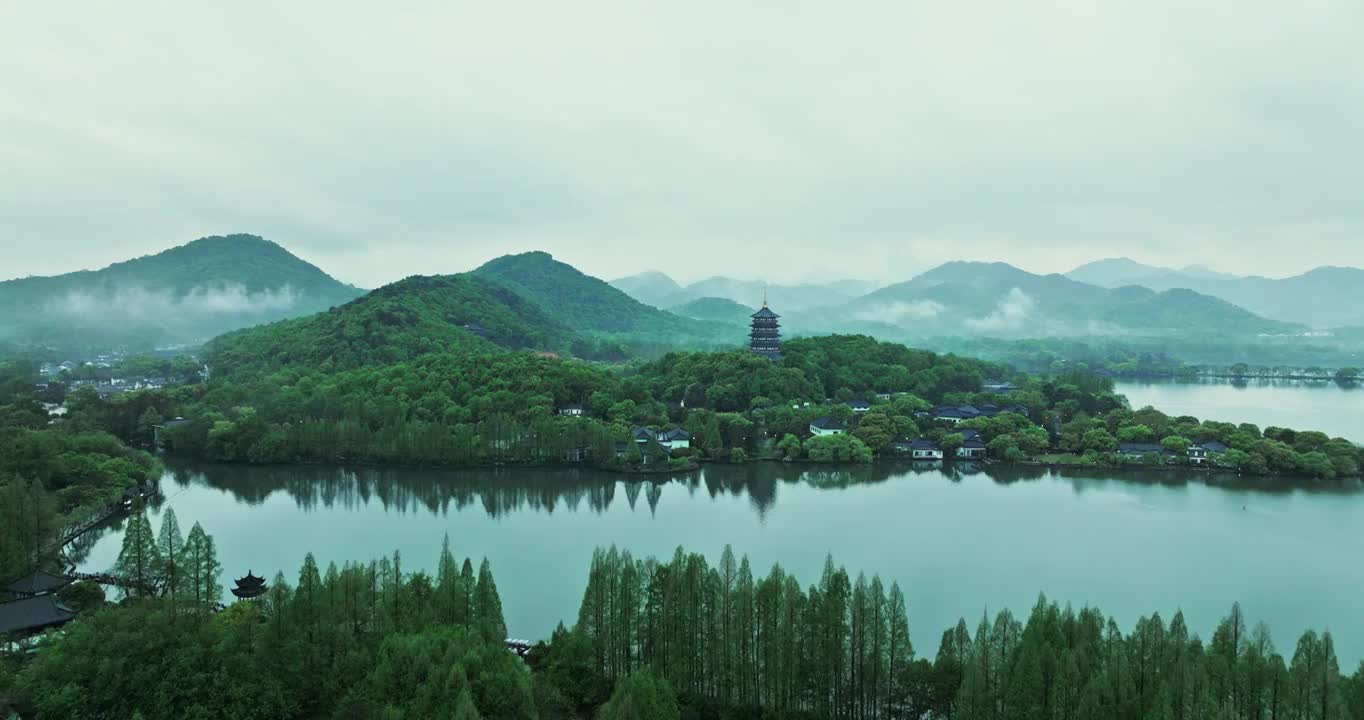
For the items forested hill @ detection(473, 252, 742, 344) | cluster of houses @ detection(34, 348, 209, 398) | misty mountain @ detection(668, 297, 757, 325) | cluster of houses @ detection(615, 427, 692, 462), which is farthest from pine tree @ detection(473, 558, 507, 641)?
misty mountain @ detection(668, 297, 757, 325)

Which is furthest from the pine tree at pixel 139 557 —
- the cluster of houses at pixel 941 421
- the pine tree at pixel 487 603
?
the cluster of houses at pixel 941 421

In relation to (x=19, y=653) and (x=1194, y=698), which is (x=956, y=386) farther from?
(x=19, y=653)

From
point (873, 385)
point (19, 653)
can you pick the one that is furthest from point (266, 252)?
point (19, 653)

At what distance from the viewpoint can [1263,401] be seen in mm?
47656

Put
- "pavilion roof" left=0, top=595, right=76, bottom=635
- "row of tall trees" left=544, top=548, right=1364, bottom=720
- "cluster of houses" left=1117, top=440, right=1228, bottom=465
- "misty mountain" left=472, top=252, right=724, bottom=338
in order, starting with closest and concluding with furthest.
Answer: "row of tall trees" left=544, top=548, right=1364, bottom=720 < "pavilion roof" left=0, top=595, right=76, bottom=635 < "cluster of houses" left=1117, top=440, right=1228, bottom=465 < "misty mountain" left=472, top=252, right=724, bottom=338

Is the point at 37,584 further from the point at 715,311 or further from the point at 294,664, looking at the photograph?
the point at 715,311

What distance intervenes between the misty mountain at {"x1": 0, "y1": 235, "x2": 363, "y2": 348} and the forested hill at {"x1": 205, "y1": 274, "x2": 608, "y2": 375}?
41.3 metres

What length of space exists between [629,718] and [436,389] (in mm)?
26964

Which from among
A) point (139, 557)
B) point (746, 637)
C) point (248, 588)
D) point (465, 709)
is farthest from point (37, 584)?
point (746, 637)

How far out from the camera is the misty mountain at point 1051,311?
425 ft

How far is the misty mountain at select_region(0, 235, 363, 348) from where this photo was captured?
86875 millimetres

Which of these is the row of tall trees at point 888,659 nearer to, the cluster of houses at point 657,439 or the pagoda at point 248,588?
the pagoda at point 248,588

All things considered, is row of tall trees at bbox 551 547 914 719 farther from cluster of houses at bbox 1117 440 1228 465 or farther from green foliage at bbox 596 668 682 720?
cluster of houses at bbox 1117 440 1228 465

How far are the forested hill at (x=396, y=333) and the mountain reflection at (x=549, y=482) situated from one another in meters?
15.4
